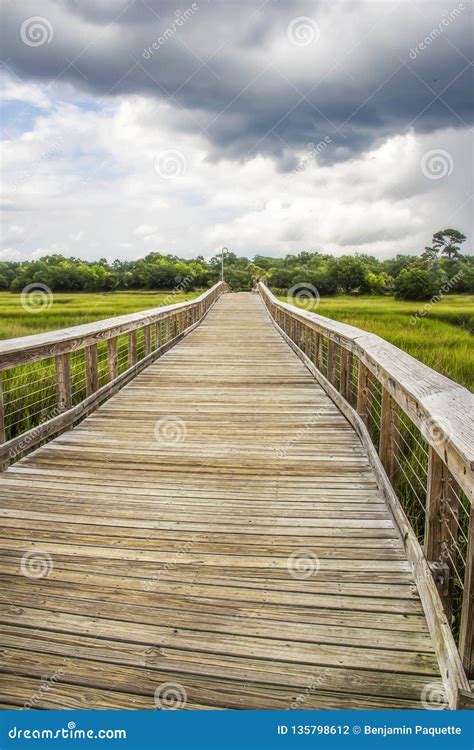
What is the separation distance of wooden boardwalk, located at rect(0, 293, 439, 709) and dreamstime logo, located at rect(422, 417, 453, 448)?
0.79 meters

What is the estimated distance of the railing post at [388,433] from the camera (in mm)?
3240

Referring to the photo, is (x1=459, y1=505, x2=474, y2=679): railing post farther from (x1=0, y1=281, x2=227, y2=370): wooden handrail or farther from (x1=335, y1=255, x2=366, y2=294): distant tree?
(x1=335, y1=255, x2=366, y2=294): distant tree

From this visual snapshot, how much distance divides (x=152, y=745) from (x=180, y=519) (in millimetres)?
1430

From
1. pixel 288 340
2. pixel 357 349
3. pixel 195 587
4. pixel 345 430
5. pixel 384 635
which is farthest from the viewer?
pixel 288 340

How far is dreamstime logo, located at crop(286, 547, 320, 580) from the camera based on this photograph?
7.89 feet

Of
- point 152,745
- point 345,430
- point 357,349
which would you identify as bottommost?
point 152,745

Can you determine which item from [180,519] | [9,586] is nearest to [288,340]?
[180,519]

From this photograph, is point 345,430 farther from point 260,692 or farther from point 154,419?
point 260,692

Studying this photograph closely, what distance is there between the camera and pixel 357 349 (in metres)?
4.23
